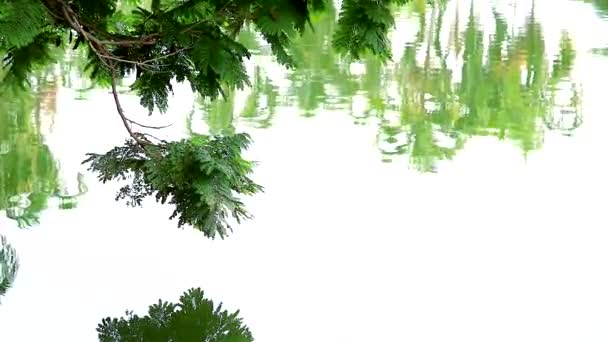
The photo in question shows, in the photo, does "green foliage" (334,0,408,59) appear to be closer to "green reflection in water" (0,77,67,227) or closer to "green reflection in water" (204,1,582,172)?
"green reflection in water" (0,77,67,227)

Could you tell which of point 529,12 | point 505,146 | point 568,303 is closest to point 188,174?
point 568,303

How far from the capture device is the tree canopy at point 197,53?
1.92 metres

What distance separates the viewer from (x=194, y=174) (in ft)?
6.42

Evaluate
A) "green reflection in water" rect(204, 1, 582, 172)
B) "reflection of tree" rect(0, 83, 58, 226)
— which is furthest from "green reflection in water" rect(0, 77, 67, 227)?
"green reflection in water" rect(204, 1, 582, 172)

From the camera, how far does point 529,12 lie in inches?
256

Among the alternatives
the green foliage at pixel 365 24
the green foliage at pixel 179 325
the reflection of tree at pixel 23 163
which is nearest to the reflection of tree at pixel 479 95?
the reflection of tree at pixel 23 163

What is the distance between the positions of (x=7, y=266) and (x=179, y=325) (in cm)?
53

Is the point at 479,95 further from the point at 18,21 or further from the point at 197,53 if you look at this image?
the point at 18,21

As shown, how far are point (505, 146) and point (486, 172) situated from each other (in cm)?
37

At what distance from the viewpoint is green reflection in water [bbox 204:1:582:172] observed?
13.5ft

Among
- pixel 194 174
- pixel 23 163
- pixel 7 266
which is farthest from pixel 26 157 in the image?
pixel 194 174

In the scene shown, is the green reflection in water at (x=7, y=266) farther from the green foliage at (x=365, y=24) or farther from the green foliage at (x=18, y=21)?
the green foliage at (x=365, y=24)

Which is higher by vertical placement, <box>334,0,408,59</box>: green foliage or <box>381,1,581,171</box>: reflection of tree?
<box>334,0,408,59</box>: green foliage

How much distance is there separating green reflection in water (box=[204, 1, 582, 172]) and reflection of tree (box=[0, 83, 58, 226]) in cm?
69
